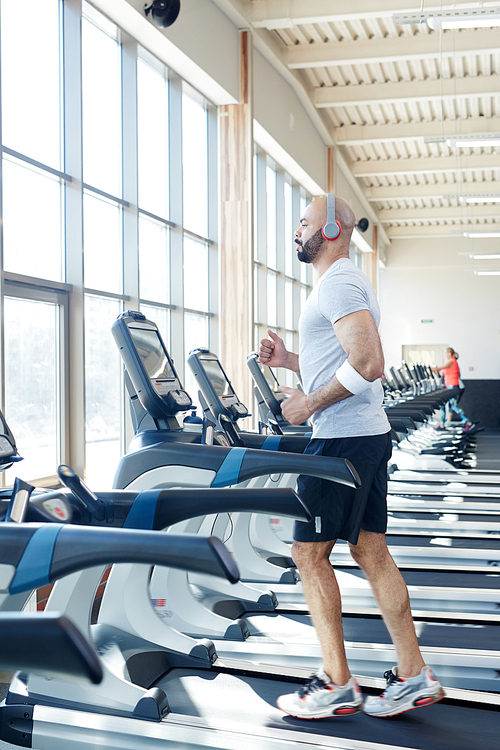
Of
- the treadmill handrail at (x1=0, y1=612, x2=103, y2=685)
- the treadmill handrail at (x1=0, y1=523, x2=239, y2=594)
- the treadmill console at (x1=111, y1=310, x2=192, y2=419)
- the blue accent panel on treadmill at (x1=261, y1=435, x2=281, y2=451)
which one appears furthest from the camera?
the blue accent panel on treadmill at (x1=261, y1=435, x2=281, y2=451)

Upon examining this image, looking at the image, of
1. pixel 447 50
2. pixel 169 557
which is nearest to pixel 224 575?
pixel 169 557

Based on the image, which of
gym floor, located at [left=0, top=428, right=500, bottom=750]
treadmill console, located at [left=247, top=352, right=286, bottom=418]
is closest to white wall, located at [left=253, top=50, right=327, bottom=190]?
gym floor, located at [left=0, top=428, right=500, bottom=750]

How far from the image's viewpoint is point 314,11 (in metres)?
6.98

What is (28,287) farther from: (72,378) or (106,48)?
(106,48)

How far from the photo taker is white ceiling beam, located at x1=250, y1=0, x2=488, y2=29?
6832mm

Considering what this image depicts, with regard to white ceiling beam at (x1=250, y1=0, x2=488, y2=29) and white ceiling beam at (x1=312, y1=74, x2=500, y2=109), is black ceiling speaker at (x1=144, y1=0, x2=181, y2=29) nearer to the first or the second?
white ceiling beam at (x1=250, y1=0, x2=488, y2=29)

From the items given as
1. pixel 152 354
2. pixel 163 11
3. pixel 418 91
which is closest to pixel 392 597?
pixel 152 354

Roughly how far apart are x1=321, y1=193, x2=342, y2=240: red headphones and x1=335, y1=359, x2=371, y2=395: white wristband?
14.4 inches

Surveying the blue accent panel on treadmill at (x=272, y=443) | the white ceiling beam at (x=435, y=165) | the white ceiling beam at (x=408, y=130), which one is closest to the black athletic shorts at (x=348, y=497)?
the blue accent panel on treadmill at (x=272, y=443)

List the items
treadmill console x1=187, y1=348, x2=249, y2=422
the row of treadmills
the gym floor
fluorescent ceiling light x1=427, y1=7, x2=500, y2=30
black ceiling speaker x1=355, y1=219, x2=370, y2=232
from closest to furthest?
1. the row of treadmills
2. treadmill console x1=187, y1=348, x2=249, y2=422
3. fluorescent ceiling light x1=427, y1=7, x2=500, y2=30
4. the gym floor
5. black ceiling speaker x1=355, y1=219, x2=370, y2=232

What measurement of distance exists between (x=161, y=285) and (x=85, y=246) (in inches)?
54.3

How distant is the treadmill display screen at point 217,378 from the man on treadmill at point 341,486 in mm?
1125

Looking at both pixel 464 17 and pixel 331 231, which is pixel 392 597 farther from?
pixel 464 17

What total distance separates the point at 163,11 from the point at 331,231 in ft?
13.5
